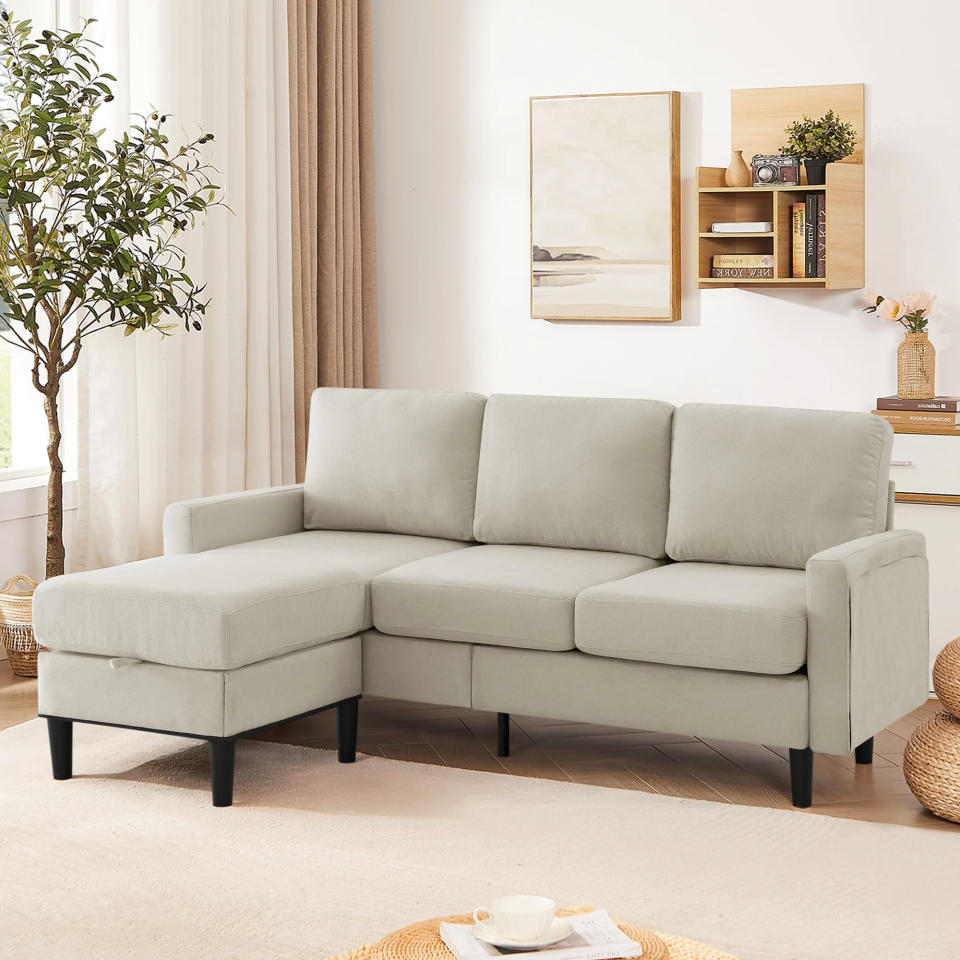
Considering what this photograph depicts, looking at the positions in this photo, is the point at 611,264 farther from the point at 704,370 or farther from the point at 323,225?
the point at 323,225

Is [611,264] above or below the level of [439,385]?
above

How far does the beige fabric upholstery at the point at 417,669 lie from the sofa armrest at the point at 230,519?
678 mm

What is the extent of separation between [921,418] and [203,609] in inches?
104

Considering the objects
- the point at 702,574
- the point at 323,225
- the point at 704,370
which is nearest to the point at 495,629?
the point at 702,574

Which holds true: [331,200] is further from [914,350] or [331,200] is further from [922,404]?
[922,404]

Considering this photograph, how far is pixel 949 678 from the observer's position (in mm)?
3141

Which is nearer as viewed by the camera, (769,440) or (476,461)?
(769,440)

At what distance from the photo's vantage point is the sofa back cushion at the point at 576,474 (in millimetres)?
3930

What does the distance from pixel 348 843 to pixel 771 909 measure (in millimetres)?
905

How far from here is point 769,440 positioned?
3.74 meters

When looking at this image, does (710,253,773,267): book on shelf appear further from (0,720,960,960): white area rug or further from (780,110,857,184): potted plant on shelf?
(0,720,960,960): white area rug

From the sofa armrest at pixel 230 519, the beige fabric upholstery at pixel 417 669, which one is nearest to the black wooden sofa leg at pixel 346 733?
the beige fabric upholstery at pixel 417 669

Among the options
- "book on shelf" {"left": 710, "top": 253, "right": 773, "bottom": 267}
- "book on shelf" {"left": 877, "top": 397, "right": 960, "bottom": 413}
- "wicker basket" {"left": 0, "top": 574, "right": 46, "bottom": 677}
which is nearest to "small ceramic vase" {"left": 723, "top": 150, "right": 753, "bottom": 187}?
"book on shelf" {"left": 710, "top": 253, "right": 773, "bottom": 267}

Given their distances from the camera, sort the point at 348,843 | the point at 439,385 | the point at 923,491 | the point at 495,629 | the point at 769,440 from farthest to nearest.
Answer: the point at 439,385 < the point at 923,491 < the point at 769,440 < the point at 495,629 < the point at 348,843
